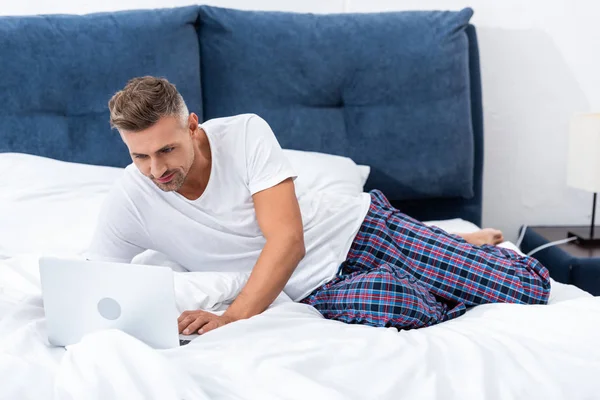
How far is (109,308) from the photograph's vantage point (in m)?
1.45

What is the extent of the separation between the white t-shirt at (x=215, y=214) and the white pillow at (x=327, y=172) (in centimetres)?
56

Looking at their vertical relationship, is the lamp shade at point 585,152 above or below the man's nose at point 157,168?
below

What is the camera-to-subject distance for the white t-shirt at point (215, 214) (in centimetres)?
189

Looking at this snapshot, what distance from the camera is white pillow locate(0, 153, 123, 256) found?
7.48ft

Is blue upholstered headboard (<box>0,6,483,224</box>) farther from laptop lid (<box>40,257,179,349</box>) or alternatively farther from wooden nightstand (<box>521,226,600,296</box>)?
laptop lid (<box>40,257,179,349</box>)

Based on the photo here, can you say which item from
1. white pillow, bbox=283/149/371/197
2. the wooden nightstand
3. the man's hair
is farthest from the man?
the wooden nightstand

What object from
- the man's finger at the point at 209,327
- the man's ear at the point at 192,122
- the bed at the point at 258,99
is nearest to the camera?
the man's finger at the point at 209,327

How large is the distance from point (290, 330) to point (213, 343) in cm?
18

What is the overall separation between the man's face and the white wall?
1278 mm

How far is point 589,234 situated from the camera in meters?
2.87

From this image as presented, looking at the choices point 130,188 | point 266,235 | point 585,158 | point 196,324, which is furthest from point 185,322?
point 585,158

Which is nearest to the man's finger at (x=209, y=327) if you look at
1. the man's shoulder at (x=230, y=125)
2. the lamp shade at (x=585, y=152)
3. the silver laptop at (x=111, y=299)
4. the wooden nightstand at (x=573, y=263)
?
the silver laptop at (x=111, y=299)

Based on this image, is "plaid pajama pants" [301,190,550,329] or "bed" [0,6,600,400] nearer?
"plaid pajama pants" [301,190,550,329]

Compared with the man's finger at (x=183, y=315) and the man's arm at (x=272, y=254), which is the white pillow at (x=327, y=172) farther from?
the man's finger at (x=183, y=315)
